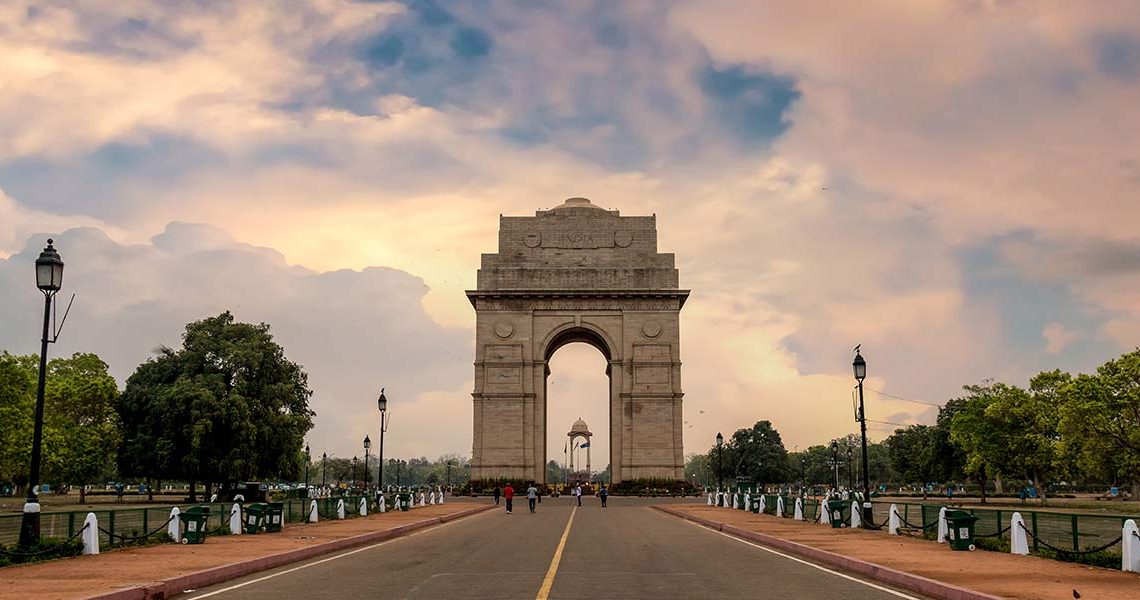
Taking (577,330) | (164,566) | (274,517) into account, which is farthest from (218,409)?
(164,566)

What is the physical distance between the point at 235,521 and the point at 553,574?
14310mm

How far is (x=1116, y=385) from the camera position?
160 feet

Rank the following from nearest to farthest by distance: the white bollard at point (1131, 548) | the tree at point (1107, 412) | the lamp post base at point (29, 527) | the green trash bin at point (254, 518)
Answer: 1. the white bollard at point (1131, 548)
2. the lamp post base at point (29, 527)
3. the green trash bin at point (254, 518)
4. the tree at point (1107, 412)

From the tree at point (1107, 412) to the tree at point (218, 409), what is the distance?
44.3 m

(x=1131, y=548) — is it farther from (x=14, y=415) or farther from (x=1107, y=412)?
(x=14, y=415)

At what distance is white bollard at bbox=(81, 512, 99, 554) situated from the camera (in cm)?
2020

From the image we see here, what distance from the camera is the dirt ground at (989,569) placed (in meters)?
13.8

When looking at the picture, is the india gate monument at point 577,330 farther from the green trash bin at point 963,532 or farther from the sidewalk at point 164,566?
the green trash bin at point 963,532

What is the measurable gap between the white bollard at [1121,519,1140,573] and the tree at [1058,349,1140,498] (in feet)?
119

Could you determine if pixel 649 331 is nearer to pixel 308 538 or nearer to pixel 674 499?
pixel 674 499

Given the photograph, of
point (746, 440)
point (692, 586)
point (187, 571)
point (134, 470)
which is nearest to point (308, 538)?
point (187, 571)

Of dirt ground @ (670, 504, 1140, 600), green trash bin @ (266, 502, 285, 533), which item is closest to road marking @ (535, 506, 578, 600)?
dirt ground @ (670, 504, 1140, 600)

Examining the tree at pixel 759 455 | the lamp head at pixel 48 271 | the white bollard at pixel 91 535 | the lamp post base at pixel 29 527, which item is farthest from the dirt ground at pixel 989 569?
the tree at pixel 759 455

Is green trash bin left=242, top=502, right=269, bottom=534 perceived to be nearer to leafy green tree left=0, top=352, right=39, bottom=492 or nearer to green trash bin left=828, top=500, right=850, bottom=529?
green trash bin left=828, top=500, right=850, bottom=529
